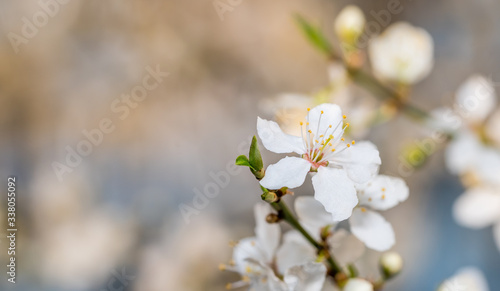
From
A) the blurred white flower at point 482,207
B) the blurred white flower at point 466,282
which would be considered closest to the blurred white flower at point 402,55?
the blurred white flower at point 482,207

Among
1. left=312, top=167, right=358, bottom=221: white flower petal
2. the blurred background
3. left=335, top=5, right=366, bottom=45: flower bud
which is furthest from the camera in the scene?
the blurred background

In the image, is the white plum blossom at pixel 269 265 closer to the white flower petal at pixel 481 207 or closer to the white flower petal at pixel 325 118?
the white flower petal at pixel 325 118

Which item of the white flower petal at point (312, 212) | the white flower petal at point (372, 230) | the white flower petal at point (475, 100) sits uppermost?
the white flower petal at point (475, 100)

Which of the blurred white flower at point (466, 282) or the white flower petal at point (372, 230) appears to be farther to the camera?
the blurred white flower at point (466, 282)

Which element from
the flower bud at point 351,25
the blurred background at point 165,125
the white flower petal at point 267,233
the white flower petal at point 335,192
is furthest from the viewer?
the blurred background at point 165,125

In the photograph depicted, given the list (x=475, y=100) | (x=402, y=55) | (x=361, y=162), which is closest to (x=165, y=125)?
(x=402, y=55)

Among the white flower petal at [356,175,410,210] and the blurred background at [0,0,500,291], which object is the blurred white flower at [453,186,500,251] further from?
the blurred background at [0,0,500,291]

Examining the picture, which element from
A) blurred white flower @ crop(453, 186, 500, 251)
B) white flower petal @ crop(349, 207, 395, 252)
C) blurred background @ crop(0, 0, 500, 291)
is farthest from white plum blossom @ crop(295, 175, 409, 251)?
blurred background @ crop(0, 0, 500, 291)
